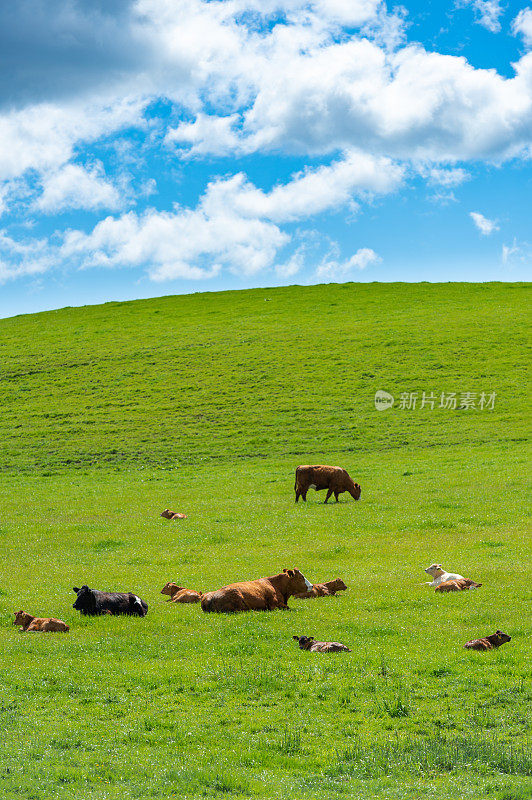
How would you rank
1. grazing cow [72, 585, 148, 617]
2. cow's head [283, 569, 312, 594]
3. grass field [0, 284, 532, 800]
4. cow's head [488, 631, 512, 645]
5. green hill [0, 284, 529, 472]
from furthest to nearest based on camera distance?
green hill [0, 284, 529, 472] → cow's head [283, 569, 312, 594] → grazing cow [72, 585, 148, 617] → cow's head [488, 631, 512, 645] → grass field [0, 284, 532, 800]

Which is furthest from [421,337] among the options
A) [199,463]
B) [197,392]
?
[199,463]

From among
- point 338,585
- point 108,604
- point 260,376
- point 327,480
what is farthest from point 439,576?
point 260,376

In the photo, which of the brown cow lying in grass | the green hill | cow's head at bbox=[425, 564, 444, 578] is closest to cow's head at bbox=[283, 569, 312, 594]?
the brown cow lying in grass

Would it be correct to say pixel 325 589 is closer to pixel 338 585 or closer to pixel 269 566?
pixel 338 585

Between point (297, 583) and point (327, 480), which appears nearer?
point (297, 583)

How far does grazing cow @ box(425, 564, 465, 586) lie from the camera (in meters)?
15.6

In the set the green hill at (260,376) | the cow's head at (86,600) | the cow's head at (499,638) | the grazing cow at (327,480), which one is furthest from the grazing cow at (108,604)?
the green hill at (260,376)

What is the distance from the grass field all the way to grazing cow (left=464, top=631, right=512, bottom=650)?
0.95 feet

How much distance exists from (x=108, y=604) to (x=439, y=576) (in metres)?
7.10

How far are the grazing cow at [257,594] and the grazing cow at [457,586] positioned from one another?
2838 millimetres

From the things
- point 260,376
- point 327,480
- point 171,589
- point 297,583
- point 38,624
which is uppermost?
point 260,376

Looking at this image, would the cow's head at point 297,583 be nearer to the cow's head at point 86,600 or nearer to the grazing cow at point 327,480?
the cow's head at point 86,600

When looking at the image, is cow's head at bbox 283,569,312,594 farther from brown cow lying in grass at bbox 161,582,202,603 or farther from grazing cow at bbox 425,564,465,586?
grazing cow at bbox 425,564,465,586

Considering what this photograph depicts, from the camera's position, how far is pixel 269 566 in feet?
60.0
